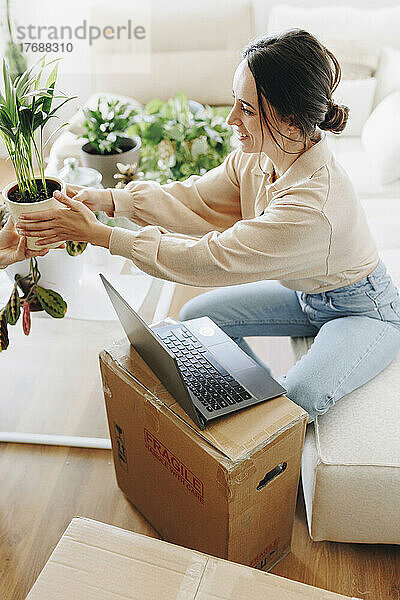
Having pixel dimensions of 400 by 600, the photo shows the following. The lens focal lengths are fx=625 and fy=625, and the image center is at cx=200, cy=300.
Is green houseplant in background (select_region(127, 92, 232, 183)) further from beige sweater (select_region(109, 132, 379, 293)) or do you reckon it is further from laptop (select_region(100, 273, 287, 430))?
laptop (select_region(100, 273, 287, 430))

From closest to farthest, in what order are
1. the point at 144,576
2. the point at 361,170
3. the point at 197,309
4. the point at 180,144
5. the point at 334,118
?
1. the point at 144,576
2. the point at 334,118
3. the point at 197,309
4. the point at 180,144
5. the point at 361,170

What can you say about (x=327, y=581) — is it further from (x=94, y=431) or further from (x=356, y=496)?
(x=94, y=431)

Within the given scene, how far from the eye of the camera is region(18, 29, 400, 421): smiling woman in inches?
44.9

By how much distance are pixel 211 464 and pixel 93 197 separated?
0.61 metres

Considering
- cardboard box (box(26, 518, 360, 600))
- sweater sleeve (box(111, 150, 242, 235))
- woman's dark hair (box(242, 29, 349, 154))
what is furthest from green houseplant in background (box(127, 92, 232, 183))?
cardboard box (box(26, 518, 360, 600))

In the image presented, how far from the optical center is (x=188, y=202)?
4.77ft

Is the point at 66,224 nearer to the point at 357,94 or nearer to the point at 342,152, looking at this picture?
the point at 342,152

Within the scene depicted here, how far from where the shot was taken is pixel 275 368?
6.36ft

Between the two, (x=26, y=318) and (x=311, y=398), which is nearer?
(x=311, y=398)

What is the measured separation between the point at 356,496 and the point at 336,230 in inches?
21.3

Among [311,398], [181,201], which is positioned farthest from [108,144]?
[311,398]

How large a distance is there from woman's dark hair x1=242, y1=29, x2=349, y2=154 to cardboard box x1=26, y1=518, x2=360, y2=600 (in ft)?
2.55

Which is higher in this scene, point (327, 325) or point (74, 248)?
point (74, 248)

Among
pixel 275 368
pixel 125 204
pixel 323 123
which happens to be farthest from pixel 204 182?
pixel 275 368
